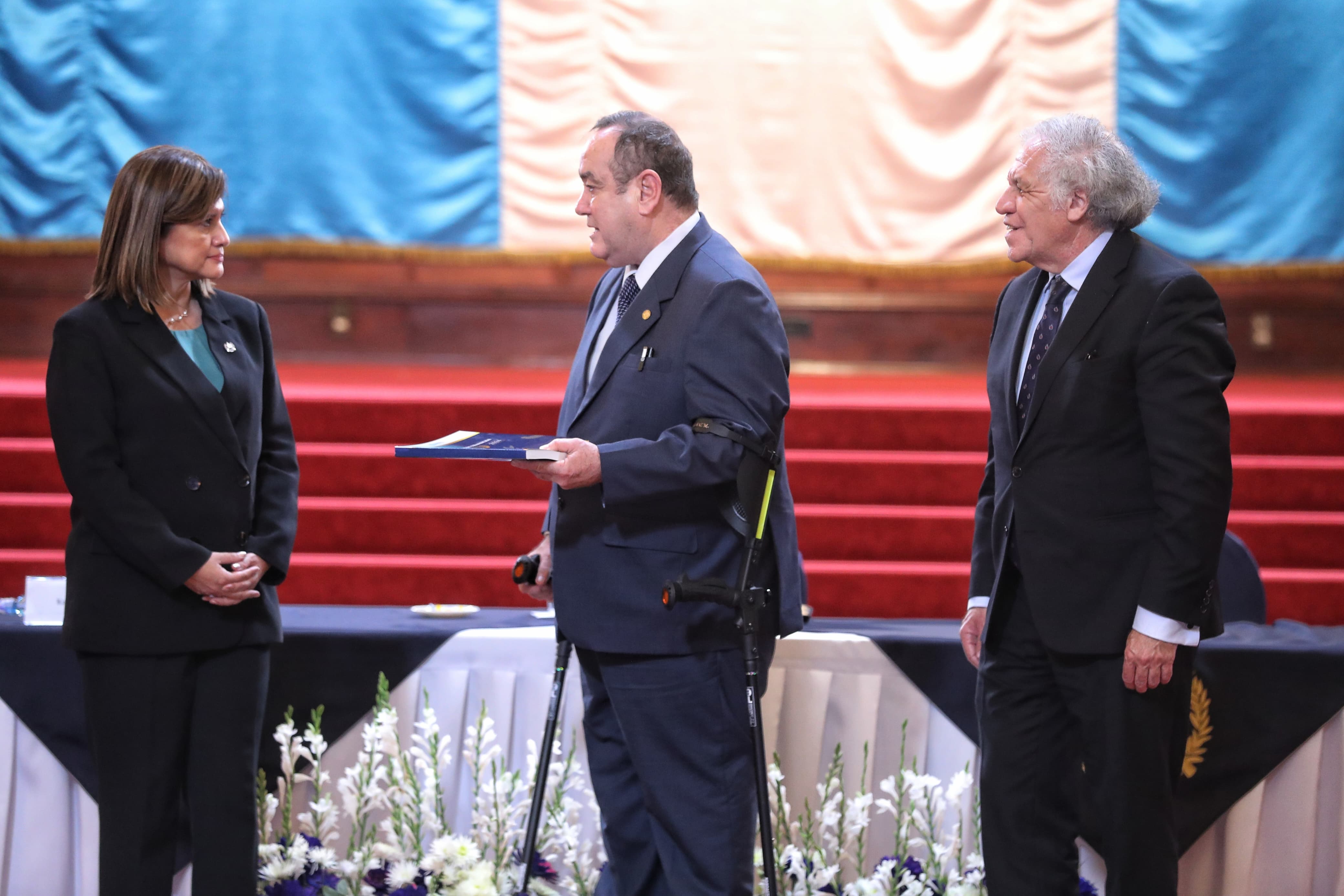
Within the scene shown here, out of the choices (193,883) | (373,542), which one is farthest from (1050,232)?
(373,542)

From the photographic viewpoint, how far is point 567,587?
2191 mm

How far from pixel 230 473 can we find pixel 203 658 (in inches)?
13.6

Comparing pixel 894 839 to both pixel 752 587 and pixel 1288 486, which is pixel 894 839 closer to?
pixel 752 587

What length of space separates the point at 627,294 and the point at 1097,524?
92 cm

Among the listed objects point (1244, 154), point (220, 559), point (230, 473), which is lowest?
point (220, 559)

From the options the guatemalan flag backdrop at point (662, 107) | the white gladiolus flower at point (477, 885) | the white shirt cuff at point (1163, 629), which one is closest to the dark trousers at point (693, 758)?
the white gladiolus flower at point (477, 885)

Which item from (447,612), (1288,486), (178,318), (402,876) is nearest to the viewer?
(178,318)

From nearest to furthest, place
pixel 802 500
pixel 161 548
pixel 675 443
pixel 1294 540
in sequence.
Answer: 1. pixel 675 443
2. pixel 161 548
3. pixel 1294 540
4. pixel 802 500

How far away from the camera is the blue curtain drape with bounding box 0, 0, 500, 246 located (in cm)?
635

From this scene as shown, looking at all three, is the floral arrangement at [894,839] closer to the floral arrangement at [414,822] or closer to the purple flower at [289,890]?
the floral arrangement at [414,822]

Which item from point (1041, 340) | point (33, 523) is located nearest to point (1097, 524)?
point (1041, 340)

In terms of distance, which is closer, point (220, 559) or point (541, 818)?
point (220, 559)

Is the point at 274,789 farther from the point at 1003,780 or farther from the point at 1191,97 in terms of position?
the point at 1191,97

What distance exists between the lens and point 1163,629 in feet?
6.51
